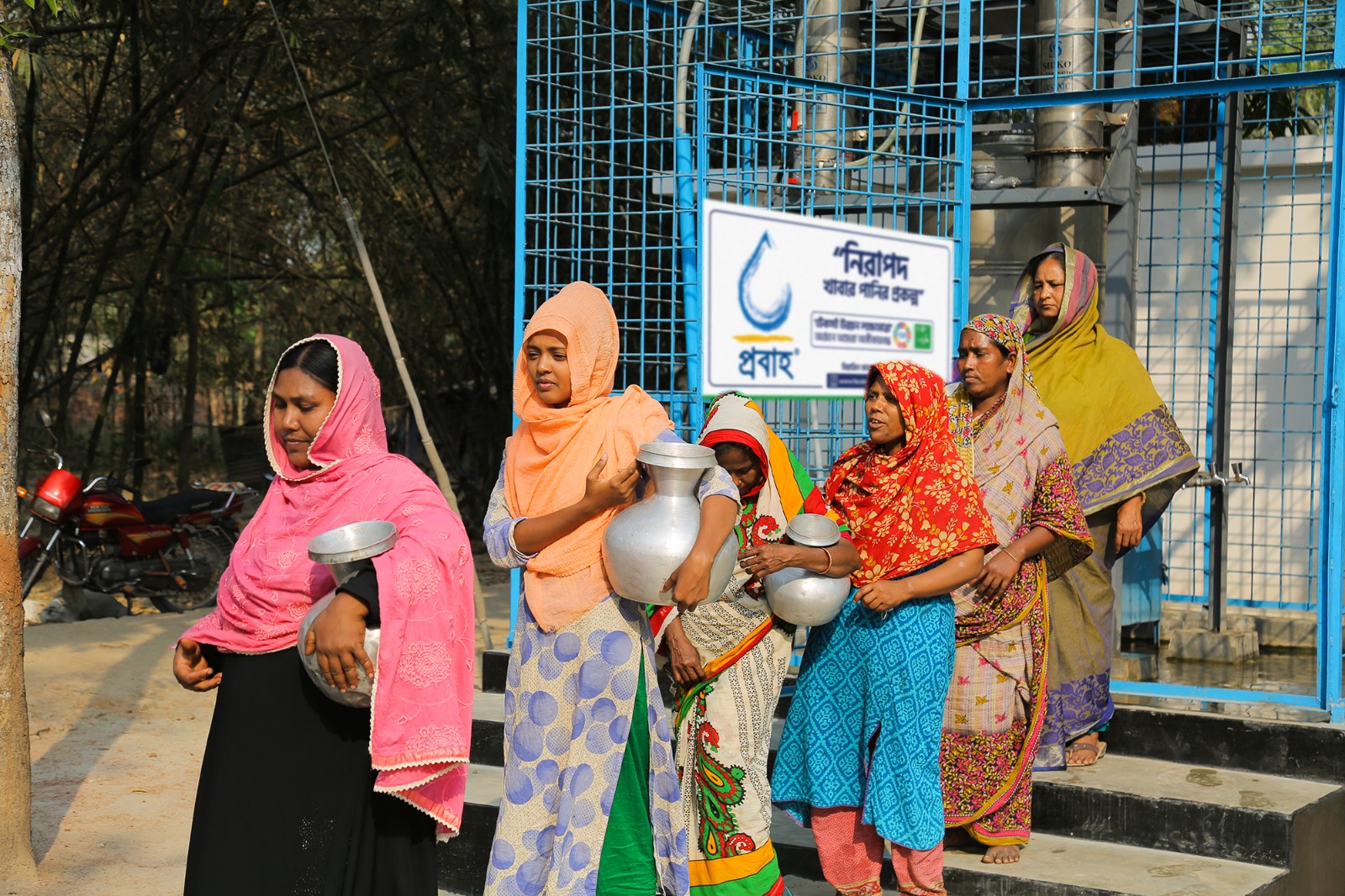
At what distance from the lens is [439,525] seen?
2723 mm

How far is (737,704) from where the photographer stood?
3678 mm

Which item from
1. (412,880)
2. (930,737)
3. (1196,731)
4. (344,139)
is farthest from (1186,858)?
(344,139)

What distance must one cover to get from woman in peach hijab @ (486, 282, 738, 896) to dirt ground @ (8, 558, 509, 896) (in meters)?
1.81

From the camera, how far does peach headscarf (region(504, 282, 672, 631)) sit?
3.27m

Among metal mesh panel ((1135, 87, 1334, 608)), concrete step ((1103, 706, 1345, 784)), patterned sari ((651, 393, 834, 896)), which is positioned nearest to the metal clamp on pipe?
metal mesh panel ((1135, 87, 1334, 608))

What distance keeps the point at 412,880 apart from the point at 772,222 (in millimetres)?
2373

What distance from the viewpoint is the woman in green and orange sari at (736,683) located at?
3637 millimetres

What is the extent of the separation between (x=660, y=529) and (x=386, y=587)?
0.69 meters

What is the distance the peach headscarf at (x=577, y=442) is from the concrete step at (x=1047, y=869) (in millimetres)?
1475

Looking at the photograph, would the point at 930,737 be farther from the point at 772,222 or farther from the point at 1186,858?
the point at 772,222

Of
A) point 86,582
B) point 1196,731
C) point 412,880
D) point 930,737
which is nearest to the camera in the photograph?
point 412,880

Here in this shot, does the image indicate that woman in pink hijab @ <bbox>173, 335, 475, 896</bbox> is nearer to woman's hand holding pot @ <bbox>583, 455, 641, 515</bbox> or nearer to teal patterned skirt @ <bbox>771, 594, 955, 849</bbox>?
woman's hand holding pot @ <bbox>583, 455, 641, 515</bbox>

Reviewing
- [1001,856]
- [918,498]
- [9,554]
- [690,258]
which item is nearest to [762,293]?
[690,258]

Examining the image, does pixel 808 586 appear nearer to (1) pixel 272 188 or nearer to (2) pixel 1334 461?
(2) pixel 1334 461
